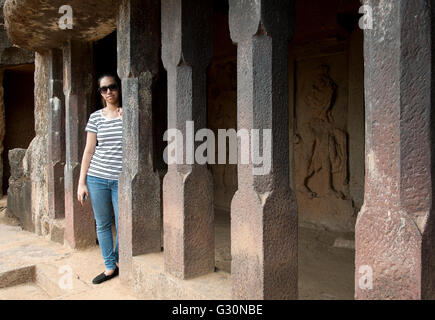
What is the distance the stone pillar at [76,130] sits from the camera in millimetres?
4332

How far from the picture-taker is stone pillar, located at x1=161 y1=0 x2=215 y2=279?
2.62 m

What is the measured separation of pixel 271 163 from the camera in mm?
2043

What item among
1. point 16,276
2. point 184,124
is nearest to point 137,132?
point 184,124

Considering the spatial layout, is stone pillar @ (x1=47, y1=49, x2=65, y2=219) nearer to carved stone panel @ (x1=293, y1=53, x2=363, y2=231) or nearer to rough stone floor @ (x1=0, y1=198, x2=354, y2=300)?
rough stone floor @ (x1=0, y1=198, x2=354, y2=300)

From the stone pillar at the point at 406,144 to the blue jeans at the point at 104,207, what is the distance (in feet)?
7.72

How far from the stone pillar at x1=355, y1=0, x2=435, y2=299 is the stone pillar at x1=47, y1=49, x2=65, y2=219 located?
4.13 metres

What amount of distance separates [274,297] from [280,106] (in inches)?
39.6

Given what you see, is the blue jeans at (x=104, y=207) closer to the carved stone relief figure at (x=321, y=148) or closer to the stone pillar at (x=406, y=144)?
the stone pillar at (x=406, y=144)

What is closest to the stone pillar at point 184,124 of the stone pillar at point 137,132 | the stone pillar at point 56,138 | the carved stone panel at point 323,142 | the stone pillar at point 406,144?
the stone pillar at point 137,132

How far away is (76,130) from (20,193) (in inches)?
77.1

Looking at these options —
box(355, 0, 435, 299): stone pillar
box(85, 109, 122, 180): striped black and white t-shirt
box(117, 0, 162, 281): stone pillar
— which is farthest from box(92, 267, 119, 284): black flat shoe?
box(355, 0, 435, 299): stone pillar

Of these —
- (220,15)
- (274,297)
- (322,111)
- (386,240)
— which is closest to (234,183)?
(322,111)

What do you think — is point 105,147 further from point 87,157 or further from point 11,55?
point 11,55
